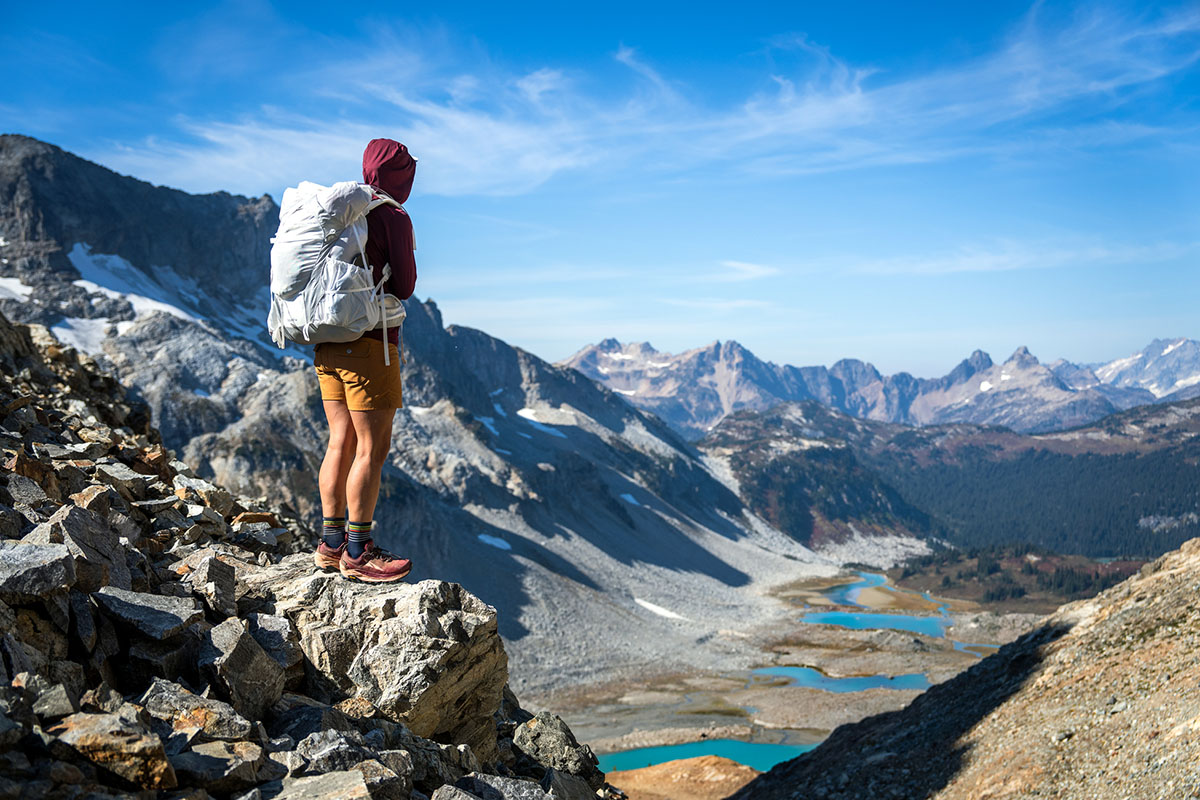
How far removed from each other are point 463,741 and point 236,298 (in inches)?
6041

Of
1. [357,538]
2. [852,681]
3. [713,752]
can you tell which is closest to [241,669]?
[357,538]

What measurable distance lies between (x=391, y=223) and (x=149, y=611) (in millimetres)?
4478

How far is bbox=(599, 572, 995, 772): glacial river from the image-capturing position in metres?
60.3

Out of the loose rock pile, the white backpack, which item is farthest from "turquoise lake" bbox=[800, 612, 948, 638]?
the white backpack

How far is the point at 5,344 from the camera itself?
705 inches

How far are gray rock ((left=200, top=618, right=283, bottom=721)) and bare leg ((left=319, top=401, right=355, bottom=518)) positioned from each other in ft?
6.89

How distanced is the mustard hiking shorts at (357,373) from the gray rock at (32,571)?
3.14 meters

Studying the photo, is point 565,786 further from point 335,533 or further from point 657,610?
point 657,610

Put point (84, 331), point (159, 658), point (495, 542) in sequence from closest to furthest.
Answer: point (159, 658) → point (495, 542) → point (84, 331)

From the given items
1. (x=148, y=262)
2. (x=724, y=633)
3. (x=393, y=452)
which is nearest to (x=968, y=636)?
(x=724, y=633)

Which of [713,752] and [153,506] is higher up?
[153,506]

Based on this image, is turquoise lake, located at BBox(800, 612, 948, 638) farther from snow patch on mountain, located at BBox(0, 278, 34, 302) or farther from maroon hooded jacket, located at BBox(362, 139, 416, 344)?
snow patch on mountain, located at BBox(0, 278, 34, 302)

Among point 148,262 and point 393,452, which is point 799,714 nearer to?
point 393,452

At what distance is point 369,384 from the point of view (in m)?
8.55
